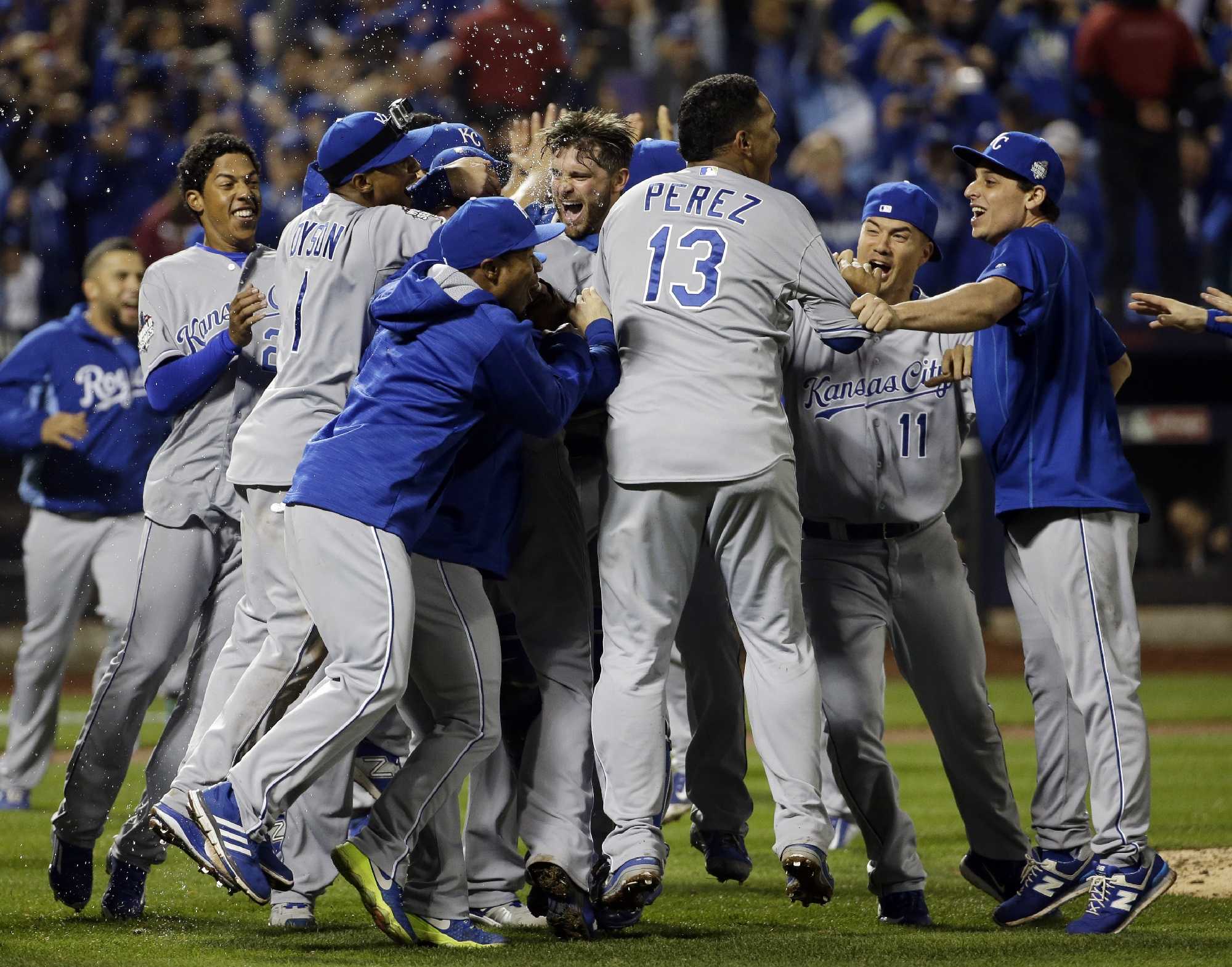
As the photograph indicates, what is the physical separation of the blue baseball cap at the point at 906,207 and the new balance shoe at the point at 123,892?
2698 millimetres

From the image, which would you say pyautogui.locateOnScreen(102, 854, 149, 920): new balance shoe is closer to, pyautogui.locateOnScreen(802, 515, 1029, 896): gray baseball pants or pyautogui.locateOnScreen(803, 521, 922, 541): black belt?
pyautogui.locateOnScreen(802, 515, 1029, 896): gray baseball pants

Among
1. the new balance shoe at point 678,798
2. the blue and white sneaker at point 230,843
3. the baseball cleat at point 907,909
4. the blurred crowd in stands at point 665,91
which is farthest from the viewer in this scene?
the blurred crowd in stands at point 665,91

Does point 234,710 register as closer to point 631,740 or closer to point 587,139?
point 631,740

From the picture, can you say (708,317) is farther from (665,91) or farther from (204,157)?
(665,91)

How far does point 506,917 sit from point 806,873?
0.94m

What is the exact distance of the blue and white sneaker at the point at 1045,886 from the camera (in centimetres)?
425

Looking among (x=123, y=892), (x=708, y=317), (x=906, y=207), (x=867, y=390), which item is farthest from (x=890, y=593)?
(x=123, y=892)

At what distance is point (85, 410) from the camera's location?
6.77m

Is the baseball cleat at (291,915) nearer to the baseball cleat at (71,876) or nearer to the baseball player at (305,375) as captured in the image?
the baseball player at (305,375)

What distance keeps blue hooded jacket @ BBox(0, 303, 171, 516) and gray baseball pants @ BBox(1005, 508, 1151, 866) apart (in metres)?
3.83

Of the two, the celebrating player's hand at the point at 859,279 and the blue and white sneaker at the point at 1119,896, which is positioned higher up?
the celebrating player's hand at the point at 859,279

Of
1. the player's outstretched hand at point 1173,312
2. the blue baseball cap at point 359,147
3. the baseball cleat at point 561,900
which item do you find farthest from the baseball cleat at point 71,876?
the player's outstretched hand at point 1173,312

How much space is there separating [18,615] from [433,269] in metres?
9.73

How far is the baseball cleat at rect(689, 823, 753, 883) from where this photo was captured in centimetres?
463
